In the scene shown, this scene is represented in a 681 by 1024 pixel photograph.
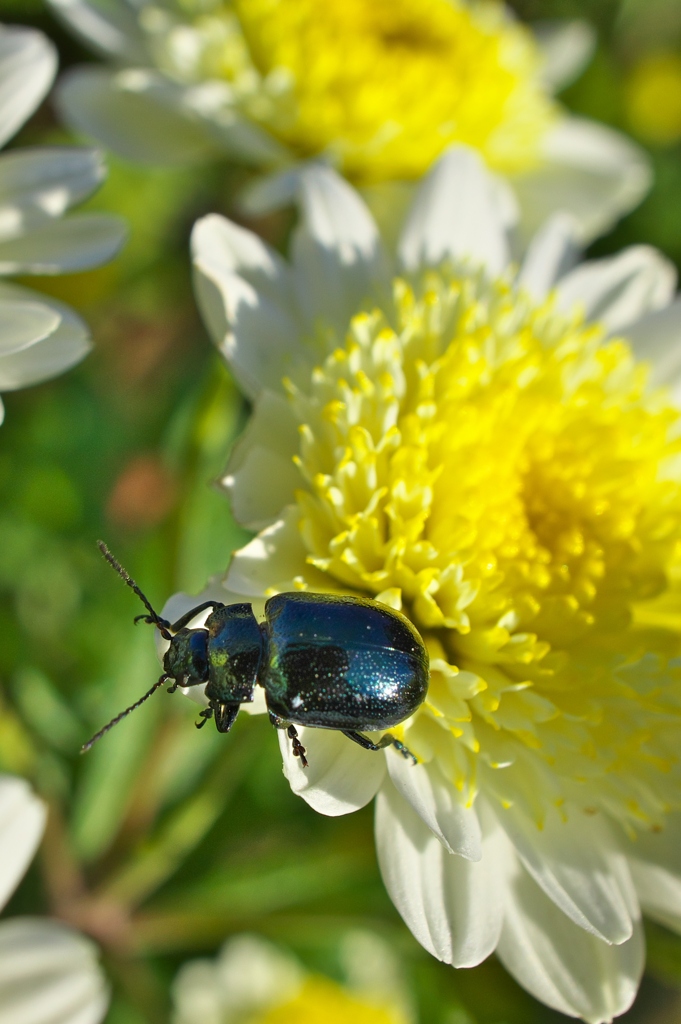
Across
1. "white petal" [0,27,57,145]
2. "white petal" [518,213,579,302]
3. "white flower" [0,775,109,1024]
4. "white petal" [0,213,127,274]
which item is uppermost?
"white petal" [0,27,57,145]

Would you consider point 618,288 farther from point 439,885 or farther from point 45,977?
Result: point 45,977

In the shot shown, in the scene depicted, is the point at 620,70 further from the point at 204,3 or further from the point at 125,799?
the point at 125,799

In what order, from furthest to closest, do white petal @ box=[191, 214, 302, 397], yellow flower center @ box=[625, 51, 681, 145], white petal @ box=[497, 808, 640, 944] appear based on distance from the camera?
yellow flower center @ box=[625, 51, 681, 145]
white petal @ box=[191, 214, 302, 397]
white petal @ box=[497, 808, 640, 944]

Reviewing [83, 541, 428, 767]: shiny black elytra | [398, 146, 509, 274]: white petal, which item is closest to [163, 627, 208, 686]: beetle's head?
[83, 541, 428, 767]: shiny black elytra

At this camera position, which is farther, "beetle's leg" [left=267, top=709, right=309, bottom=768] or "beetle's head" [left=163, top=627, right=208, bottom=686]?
"beetle's head" [left=163, top=627, right=208, bottom=686]

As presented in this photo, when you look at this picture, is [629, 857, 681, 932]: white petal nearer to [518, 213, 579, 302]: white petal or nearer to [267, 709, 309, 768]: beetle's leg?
[267, 709, 309, 768]: beetle's leg

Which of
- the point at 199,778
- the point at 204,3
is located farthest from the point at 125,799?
the point at 204,3

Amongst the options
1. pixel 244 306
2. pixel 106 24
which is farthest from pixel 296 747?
pixel 106 24
